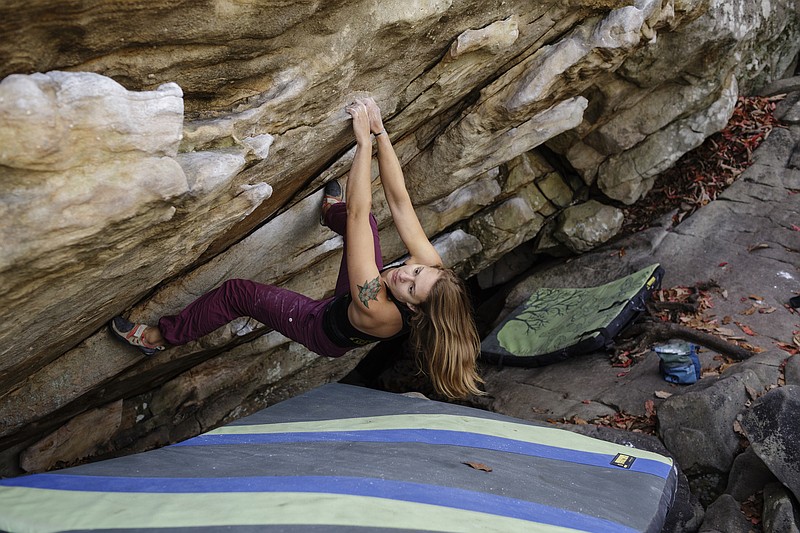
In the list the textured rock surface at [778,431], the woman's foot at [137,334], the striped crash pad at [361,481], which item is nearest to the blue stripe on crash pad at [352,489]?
the striped crash pad at [361,481]

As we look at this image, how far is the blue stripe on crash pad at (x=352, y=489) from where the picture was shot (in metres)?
3.12

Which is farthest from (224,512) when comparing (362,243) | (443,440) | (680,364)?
(680,364)

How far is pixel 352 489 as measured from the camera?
3141 mm

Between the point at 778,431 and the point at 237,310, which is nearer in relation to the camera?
the point at 778,431

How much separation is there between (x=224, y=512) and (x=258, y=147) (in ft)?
6.13

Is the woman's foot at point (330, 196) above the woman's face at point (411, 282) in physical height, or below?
above

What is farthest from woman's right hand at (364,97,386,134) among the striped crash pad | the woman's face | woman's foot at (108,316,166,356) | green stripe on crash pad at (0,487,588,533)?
green stripe on crash pad at (0,487,588,533)

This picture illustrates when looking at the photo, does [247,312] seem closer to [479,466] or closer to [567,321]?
[479,466]

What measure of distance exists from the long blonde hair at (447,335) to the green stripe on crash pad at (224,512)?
4.75ft

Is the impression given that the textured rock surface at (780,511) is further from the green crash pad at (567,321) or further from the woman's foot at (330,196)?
the woman's foot at (330,196)

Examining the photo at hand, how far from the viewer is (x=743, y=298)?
700 cm

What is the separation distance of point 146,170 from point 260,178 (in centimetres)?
135

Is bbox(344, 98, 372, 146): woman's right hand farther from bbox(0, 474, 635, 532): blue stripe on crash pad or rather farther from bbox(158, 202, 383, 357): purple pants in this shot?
bbox(0, 474, 635, 532): blue stripe on crash pad

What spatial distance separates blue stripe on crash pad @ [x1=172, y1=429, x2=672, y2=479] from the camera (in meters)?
3.95
